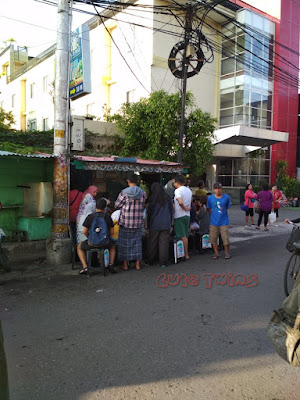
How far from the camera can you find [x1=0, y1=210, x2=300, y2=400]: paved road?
2.88 m

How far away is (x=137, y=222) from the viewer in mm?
6586

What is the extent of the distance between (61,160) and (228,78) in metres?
19.0

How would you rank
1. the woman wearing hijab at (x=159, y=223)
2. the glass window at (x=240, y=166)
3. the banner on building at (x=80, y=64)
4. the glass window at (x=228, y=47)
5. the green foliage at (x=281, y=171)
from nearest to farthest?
1. the woman wearing hijab at (x=159, y=223)
2. the banner on building at (x=80, y=64)
3. the glass window at (x=228, y=47)
4. the green foliage at (x=281, y=171)
5. the glass window at (x=240, y=166)

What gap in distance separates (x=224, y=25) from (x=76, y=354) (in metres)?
24.9

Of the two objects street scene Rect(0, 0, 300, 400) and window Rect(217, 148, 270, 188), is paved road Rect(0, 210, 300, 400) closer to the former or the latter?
street scene Rect(0, 0, 300, 400)

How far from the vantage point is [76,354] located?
11.2ft

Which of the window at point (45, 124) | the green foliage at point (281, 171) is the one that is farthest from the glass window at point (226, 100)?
the window at point (45, 124)

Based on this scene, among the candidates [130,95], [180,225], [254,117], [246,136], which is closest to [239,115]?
[254,117]

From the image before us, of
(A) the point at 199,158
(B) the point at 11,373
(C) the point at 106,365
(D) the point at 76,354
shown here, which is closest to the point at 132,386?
(C) the point at 106,365

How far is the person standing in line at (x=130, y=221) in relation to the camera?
21.4 ft

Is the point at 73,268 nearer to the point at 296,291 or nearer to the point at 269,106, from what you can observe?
the point at 296,291

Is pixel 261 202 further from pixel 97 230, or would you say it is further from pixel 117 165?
pixel 97 230

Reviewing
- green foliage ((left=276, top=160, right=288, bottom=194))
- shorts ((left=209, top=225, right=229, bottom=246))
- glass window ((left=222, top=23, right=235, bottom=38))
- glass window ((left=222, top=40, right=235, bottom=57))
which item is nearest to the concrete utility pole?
shorts ((left=209, top=225, right=229, bottom=246))

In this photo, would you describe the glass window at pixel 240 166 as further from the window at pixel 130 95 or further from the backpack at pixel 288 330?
the backpack at pixel 288 330
